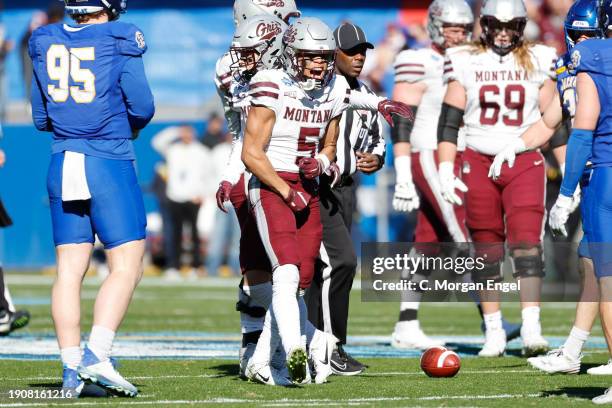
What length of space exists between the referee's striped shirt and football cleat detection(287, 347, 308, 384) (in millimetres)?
1577

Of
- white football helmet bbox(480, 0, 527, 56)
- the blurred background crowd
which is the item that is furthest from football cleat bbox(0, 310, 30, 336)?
the blurred background crowd

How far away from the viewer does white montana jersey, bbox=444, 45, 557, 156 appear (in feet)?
26.7

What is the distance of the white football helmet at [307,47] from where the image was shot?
20.3 feet

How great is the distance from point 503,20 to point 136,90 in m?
2.97

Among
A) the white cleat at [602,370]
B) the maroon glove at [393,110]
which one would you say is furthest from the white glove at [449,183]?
the white cleat at [602,370]

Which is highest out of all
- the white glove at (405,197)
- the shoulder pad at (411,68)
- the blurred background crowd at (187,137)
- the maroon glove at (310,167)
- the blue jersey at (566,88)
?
the blue jersey at (566,88)

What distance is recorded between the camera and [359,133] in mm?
7371

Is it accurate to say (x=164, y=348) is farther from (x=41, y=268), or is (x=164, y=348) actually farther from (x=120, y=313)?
(x=41, y=268)

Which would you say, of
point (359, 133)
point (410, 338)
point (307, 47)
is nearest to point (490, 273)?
point (410, 338)

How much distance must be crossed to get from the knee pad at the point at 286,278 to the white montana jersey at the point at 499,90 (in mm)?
2435

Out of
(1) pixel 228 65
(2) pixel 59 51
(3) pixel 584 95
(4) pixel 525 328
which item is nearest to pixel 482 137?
(4) pixel 525 328

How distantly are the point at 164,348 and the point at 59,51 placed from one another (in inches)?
118

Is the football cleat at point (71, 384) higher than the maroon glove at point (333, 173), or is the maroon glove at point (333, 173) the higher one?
the maroon glove at point (333, 173)

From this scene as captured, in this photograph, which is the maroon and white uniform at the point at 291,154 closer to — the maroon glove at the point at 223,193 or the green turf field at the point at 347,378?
the maroon glove at the point at 223,193
